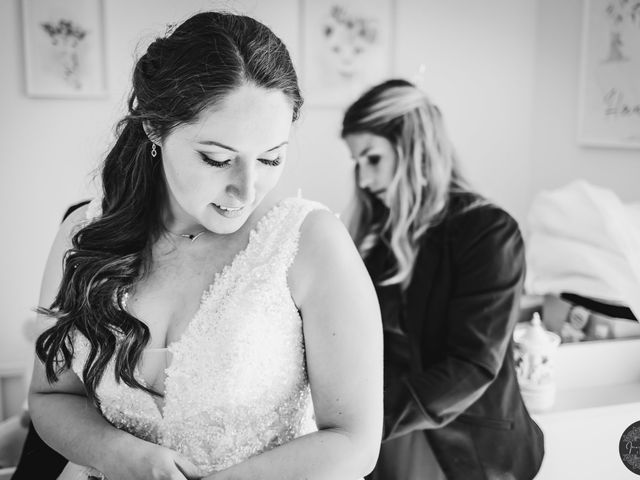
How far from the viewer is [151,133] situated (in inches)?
36.3

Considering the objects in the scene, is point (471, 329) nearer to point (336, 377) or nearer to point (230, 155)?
point (336, 377)

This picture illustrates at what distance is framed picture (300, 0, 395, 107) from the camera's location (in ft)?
8.21

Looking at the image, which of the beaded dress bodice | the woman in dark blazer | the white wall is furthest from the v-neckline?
the white wall

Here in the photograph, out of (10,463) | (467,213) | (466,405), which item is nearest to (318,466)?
(466,405)

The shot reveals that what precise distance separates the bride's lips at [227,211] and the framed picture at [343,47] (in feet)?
5.65

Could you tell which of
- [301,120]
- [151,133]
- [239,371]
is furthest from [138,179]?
[301,120]

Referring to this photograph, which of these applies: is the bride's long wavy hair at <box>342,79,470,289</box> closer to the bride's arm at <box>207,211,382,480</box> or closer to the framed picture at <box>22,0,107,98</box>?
the bride's arm at <box>207,211,382,480</box>

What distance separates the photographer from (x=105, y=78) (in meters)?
2.30

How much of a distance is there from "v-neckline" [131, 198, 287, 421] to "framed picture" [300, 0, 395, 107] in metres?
1.65

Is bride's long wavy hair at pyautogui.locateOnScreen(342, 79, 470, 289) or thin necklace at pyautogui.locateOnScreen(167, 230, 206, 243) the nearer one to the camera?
thin necklace at pyautogui.locateOnScreen(167, 230, 206, 243)

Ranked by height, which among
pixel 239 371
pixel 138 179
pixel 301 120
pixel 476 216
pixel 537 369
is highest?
pixel 301 120

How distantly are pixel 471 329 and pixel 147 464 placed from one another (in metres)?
0.78

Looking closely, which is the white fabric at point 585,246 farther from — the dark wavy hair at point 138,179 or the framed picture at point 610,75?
the dark wavy hair at point 138,179

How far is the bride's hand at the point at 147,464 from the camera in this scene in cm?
85
